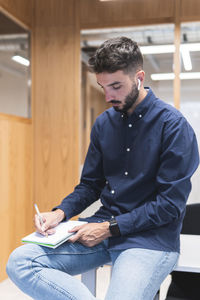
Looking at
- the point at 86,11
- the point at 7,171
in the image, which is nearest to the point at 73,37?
the point at 86,11

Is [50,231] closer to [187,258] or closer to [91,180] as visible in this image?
[91,180]

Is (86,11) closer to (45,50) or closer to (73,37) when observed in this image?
(73,37)

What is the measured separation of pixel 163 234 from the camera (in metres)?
1.41

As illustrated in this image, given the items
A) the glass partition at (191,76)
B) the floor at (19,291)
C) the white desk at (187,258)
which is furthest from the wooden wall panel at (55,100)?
the white desk at (187,258)

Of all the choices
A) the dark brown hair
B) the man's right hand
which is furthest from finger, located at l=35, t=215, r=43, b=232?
the dark brown hair

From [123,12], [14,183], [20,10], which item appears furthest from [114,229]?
[20,10]

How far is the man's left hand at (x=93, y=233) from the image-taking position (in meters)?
1.41

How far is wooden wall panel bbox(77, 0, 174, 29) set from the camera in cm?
310

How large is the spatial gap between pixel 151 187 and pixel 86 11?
2355 mm

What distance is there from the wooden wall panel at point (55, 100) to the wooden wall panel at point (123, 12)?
0.14 metres

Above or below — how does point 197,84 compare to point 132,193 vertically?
above

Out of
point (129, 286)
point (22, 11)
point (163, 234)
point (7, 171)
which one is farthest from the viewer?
point (22, 11)

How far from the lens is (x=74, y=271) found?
1446 mm

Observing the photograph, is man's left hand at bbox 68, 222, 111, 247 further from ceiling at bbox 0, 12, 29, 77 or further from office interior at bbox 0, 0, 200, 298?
ceiling at bbox 0, 12, 29, 77
